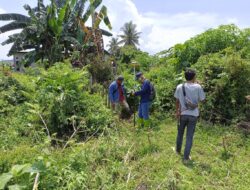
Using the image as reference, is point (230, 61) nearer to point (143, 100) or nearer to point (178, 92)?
point (143, 100)

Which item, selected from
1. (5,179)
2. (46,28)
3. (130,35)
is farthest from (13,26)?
(130,35)

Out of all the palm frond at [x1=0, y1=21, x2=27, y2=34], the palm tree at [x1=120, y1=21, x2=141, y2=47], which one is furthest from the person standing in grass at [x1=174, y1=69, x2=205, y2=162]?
the palm tree at [x1=120, y1=21, x2=141, y2=47]

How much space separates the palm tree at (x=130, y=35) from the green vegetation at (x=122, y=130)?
35.4m

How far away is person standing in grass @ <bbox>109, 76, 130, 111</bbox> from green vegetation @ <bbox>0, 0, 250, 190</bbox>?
0.35 metres

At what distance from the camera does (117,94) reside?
404 inches

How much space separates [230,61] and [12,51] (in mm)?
14618

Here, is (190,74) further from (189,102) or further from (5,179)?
(5,179)

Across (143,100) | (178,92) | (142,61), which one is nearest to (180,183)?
(178,92)

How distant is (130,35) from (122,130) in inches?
1735

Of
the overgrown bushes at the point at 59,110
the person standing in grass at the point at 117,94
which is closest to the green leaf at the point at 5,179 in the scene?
the overgrown bushes at the point at 59,110

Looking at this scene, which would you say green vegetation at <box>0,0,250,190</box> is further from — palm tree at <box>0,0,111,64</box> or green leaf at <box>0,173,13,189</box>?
palm tree at <box>0,0,111,64</box>

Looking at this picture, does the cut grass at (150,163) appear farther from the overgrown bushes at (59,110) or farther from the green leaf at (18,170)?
the overgrown bushes at (59,110)

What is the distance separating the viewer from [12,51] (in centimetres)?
2112

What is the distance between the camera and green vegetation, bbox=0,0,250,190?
202 inches
